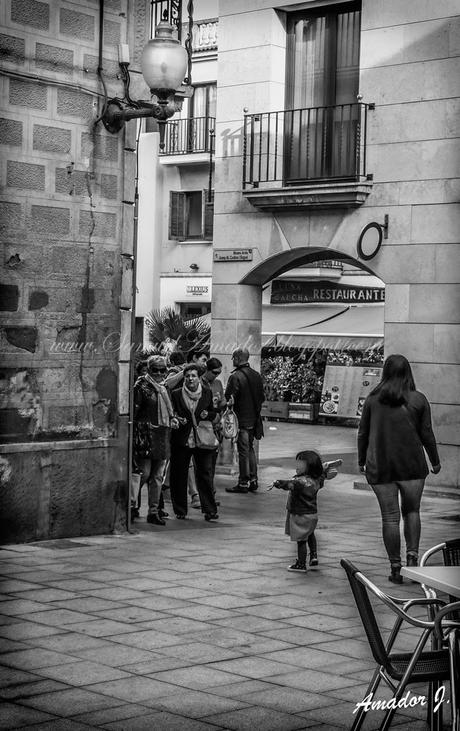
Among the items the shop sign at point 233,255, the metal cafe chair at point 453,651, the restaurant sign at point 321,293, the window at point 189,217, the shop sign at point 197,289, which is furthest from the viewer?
the shop sign at point 197,289

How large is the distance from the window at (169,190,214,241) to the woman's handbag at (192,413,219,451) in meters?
22.3

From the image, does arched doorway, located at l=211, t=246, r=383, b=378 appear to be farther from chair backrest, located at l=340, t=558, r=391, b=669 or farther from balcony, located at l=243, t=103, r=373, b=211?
chair backrest, located at l=340, t=558, r=391, b=669

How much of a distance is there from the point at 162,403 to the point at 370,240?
18.0 ft

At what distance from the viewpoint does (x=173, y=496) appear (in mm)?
13484

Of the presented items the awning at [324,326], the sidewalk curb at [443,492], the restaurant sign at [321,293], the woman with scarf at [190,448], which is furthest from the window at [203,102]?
the woman with scarf at [190,448]

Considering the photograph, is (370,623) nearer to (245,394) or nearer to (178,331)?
(245,394)

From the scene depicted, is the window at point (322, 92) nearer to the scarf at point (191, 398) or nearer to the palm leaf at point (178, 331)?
the scarf at point (191, 398)

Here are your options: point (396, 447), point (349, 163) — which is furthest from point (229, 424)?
point (396, 447)

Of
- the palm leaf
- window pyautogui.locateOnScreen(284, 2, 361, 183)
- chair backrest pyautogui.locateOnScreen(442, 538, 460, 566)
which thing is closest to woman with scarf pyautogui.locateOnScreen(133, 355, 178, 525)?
window pyautogui.locateOnScreen(284, 2, 361, 183)

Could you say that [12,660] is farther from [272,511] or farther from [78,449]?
[272,511]

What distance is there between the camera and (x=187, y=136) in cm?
3519

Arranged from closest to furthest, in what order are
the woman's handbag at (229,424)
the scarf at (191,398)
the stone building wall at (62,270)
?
the stone building wall at (62,270) < the scarf at (191,398) < the woman's handbag at (229,424)

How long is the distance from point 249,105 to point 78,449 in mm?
8761

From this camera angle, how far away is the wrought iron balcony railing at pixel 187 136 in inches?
1368
